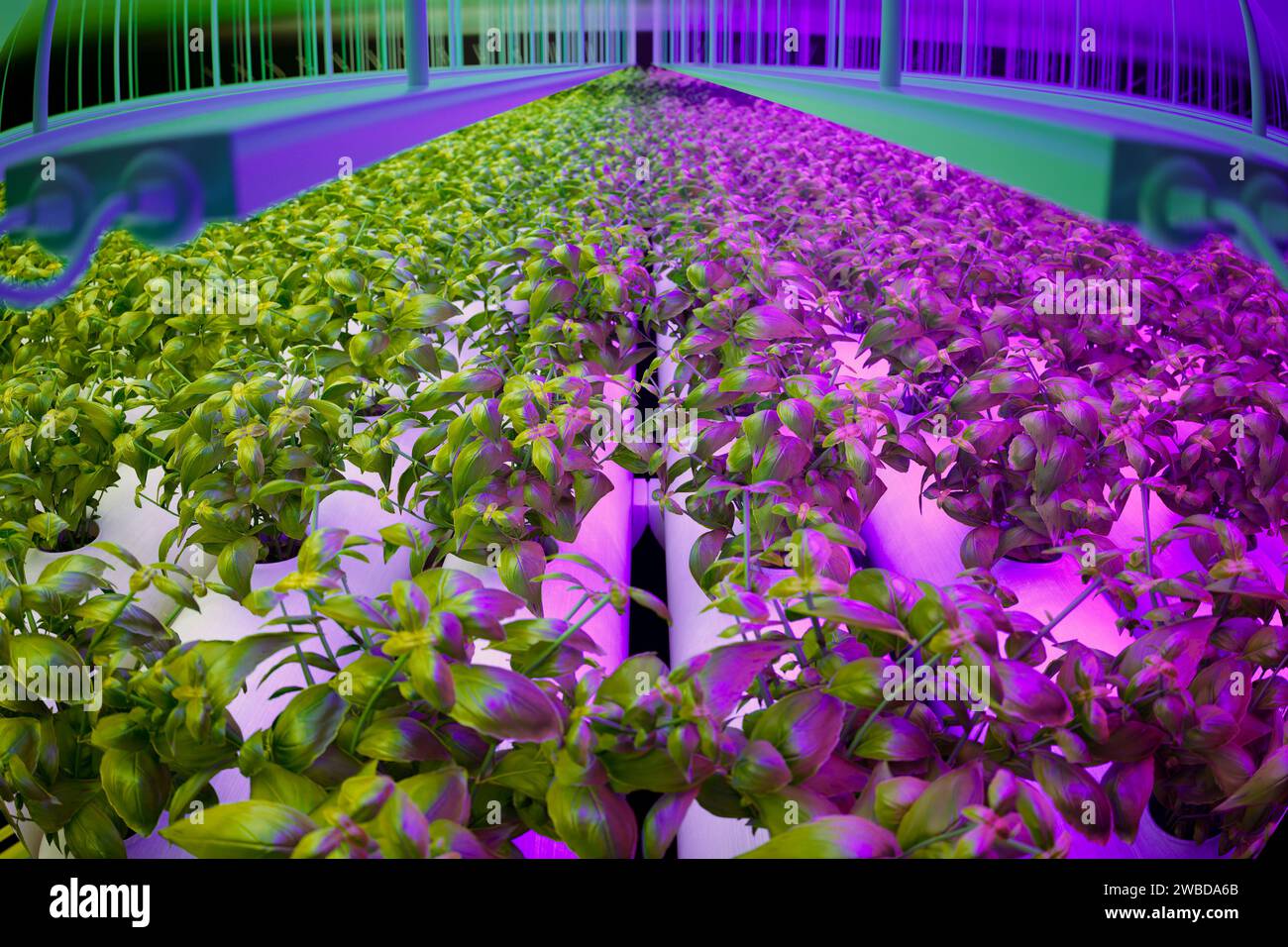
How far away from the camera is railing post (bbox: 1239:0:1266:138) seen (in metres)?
1.79

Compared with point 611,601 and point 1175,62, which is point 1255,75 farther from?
point 611,601

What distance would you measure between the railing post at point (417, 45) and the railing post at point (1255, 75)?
5211 millimetres

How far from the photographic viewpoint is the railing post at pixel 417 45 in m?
5.99

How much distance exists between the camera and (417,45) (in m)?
6.07

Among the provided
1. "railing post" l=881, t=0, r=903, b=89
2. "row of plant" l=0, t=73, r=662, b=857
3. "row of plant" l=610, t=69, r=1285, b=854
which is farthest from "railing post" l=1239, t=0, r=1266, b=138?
"railing post" l=881, t=0, r=903, b=89

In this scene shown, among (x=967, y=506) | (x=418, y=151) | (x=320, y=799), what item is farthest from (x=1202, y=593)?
(x=418, y=151)

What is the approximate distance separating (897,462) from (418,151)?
431 centimetres

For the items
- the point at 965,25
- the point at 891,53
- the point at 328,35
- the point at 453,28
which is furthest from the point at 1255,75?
the point at 453,28

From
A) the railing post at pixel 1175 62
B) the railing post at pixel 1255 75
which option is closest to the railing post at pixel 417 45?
the railing post at pixel 1175 62

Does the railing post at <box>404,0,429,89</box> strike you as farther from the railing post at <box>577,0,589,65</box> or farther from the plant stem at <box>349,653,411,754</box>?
the railing post at <box>577,0,589,65</box>

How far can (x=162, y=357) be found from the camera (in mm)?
1573

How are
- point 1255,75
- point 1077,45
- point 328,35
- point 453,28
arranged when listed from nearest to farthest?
point 1255,75 → point 1077,45 → point 328,35 → point 453,28

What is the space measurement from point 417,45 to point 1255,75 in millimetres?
5463
